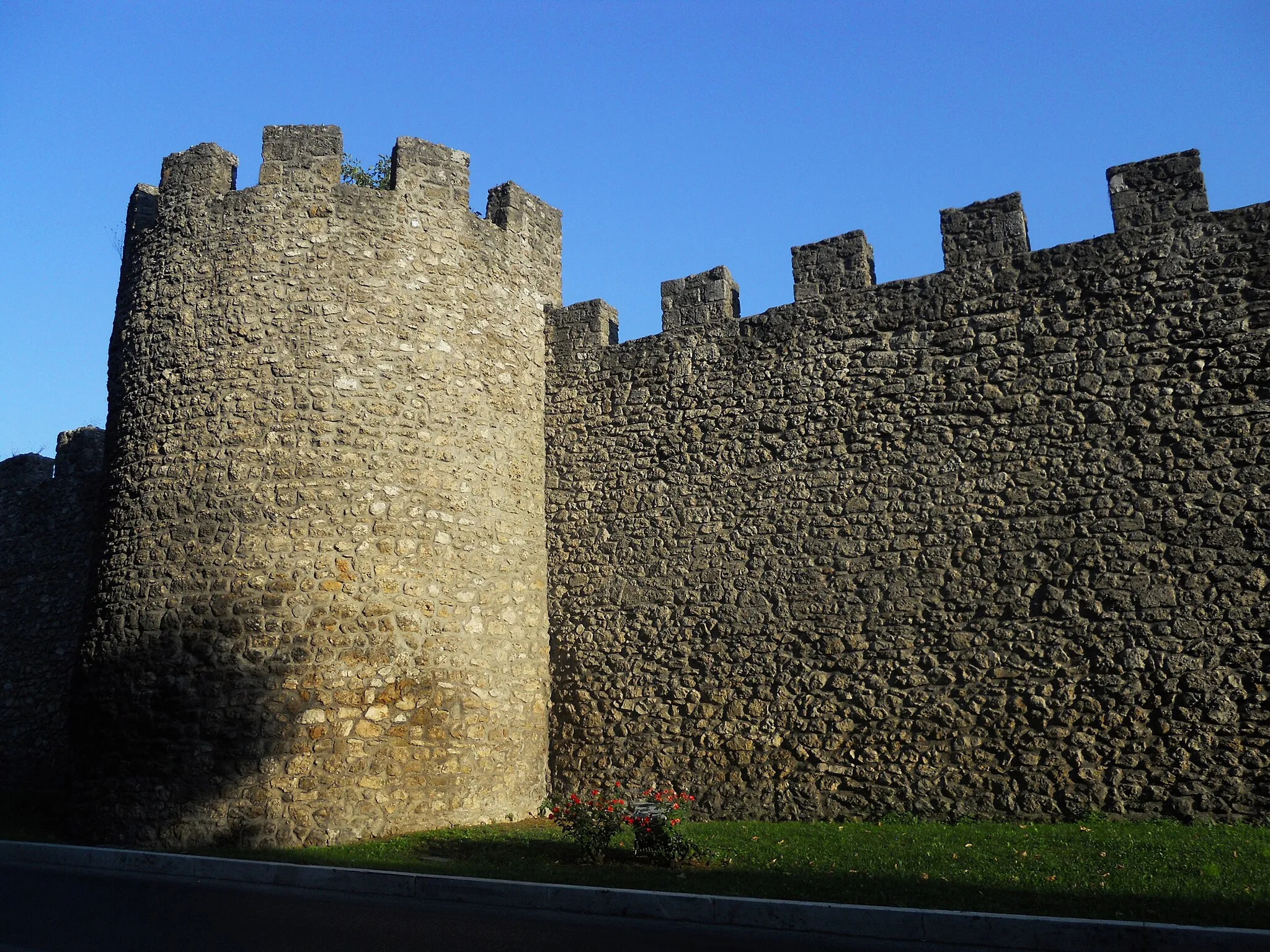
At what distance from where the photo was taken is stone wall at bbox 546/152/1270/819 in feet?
28.4

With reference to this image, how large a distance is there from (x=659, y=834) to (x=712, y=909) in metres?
1.92

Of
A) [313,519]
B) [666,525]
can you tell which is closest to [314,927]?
[313,519]

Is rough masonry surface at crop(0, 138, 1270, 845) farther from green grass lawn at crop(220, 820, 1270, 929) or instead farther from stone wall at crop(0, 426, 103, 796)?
stone wall at crop(0, 426, 103, 796)

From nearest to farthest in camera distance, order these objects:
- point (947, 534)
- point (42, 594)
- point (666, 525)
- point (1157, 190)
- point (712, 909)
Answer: point (712, 909) < point (1157, 190) < point (947, 534) < point (666, 525) < point (42, 594)

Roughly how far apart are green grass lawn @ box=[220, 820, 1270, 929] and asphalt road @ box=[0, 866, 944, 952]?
2.73ft

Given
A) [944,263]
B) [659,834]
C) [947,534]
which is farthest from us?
[944,263]

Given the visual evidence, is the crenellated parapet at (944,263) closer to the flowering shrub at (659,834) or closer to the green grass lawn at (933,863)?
the green grass lawn at (933,863)

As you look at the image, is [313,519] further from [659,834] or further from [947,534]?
[947,534]

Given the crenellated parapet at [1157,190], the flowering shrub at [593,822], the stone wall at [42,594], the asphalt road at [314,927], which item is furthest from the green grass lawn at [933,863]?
the stone wall at [42,594]

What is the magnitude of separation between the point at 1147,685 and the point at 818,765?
3050 millimetres

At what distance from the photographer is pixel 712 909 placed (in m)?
6.20

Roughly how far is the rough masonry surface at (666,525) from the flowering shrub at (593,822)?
6.60ft

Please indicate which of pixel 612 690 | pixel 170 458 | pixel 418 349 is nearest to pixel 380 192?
pixel 418 349

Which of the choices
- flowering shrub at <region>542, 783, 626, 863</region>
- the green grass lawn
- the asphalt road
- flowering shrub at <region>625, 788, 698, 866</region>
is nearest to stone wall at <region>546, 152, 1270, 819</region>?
the green grass lawn
